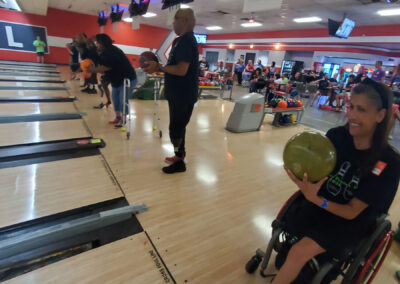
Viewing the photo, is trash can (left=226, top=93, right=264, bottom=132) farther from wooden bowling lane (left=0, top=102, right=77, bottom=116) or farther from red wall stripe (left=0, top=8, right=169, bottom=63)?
red wall stripe (left=0, top=8, right=169, bottom=63)

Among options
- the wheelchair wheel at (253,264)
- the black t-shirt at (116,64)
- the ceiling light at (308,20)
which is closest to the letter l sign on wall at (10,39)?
the black t-shirt at (116,64)

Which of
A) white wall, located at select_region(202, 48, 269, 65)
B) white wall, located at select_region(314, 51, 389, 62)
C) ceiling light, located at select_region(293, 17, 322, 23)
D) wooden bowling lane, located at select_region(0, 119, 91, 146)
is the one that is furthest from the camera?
white wall, located at select_region(202, 48, 269, 65)

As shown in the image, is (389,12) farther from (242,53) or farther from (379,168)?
(242,53)

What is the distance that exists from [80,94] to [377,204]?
649 centimetres

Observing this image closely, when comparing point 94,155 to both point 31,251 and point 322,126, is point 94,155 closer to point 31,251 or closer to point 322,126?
point 31,251

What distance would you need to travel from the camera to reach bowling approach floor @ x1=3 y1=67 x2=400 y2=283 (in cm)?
138

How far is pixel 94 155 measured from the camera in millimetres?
2738

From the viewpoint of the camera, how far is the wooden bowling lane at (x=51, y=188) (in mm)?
1771

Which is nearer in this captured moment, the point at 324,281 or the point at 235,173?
the point at 324,281

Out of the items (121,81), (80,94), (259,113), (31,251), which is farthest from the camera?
(80,94)

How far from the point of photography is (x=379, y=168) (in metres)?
0.92

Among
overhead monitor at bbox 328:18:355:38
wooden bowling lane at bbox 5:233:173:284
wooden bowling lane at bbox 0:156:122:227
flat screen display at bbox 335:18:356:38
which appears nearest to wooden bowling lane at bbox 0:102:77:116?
wooden bowling lane at bbox 0:156:122:227

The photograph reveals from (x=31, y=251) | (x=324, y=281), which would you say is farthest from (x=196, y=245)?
(x=31, y=251)

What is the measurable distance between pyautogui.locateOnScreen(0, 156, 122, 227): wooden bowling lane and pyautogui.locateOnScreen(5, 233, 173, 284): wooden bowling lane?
1.76ft
